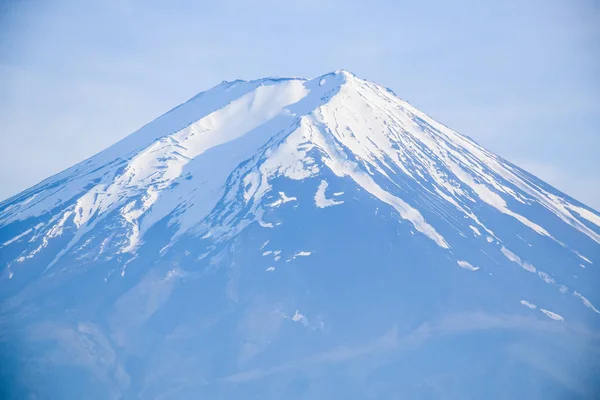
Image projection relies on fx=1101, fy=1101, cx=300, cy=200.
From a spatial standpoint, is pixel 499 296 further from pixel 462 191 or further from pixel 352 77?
pixel 352 77

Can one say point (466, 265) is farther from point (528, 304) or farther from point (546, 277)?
point (546, 277)

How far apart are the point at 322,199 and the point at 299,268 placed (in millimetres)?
12646

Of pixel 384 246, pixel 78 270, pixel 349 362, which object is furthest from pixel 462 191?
pixel 78 270

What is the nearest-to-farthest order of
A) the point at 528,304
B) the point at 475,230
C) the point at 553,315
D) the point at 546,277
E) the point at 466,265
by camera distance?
the point at 553,315 < the point at 528,304 < the point at 466,265 < the point at 546,277 < the point at 475,230

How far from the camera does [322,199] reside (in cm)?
14425

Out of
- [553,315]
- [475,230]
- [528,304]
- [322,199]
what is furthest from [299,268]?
[553,315]

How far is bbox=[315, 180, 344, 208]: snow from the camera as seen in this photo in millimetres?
143500

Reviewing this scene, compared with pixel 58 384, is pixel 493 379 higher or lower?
lower

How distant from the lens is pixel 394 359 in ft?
400

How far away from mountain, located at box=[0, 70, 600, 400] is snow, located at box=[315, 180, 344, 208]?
1.56 ft

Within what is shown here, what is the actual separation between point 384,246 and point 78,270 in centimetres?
3845

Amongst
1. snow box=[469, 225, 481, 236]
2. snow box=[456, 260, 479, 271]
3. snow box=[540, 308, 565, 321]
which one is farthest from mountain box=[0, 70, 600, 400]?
snow box=[540, 308, 565, 321]

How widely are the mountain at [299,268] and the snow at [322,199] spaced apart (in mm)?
475

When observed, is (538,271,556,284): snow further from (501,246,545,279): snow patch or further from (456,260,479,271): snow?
(456,260,479,271): snow
